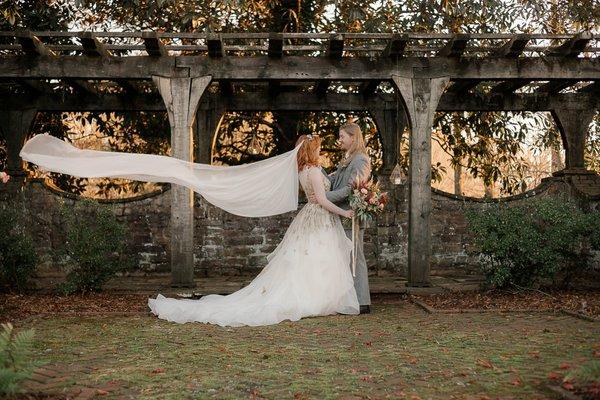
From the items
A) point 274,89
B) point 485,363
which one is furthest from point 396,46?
point 485,363

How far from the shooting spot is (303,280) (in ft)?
27.7

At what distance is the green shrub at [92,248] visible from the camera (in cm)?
1032

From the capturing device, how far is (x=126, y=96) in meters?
13.9

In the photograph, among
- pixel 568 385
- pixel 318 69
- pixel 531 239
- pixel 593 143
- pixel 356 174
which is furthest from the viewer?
pixel 593 143

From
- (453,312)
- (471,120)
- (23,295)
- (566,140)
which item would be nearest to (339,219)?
(453,312)

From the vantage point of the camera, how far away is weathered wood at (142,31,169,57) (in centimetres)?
1009

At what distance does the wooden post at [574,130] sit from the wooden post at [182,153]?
7279 mm

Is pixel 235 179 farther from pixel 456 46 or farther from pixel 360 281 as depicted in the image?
pixel 456 46

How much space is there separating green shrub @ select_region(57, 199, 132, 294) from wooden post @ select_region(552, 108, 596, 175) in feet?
28.5

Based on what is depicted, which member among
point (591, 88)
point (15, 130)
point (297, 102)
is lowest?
point (15, 130)

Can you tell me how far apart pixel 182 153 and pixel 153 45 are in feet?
5.28

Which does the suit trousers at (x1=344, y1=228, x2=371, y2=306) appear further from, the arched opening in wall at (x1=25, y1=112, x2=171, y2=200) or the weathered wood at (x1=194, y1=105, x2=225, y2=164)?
the arched opening in wall at (x1=25, y1=112, x2=171, y2=200)

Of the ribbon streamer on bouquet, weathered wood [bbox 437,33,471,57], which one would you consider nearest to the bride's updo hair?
the ribbon streamer on bouquet

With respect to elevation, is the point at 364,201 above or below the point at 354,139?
below
